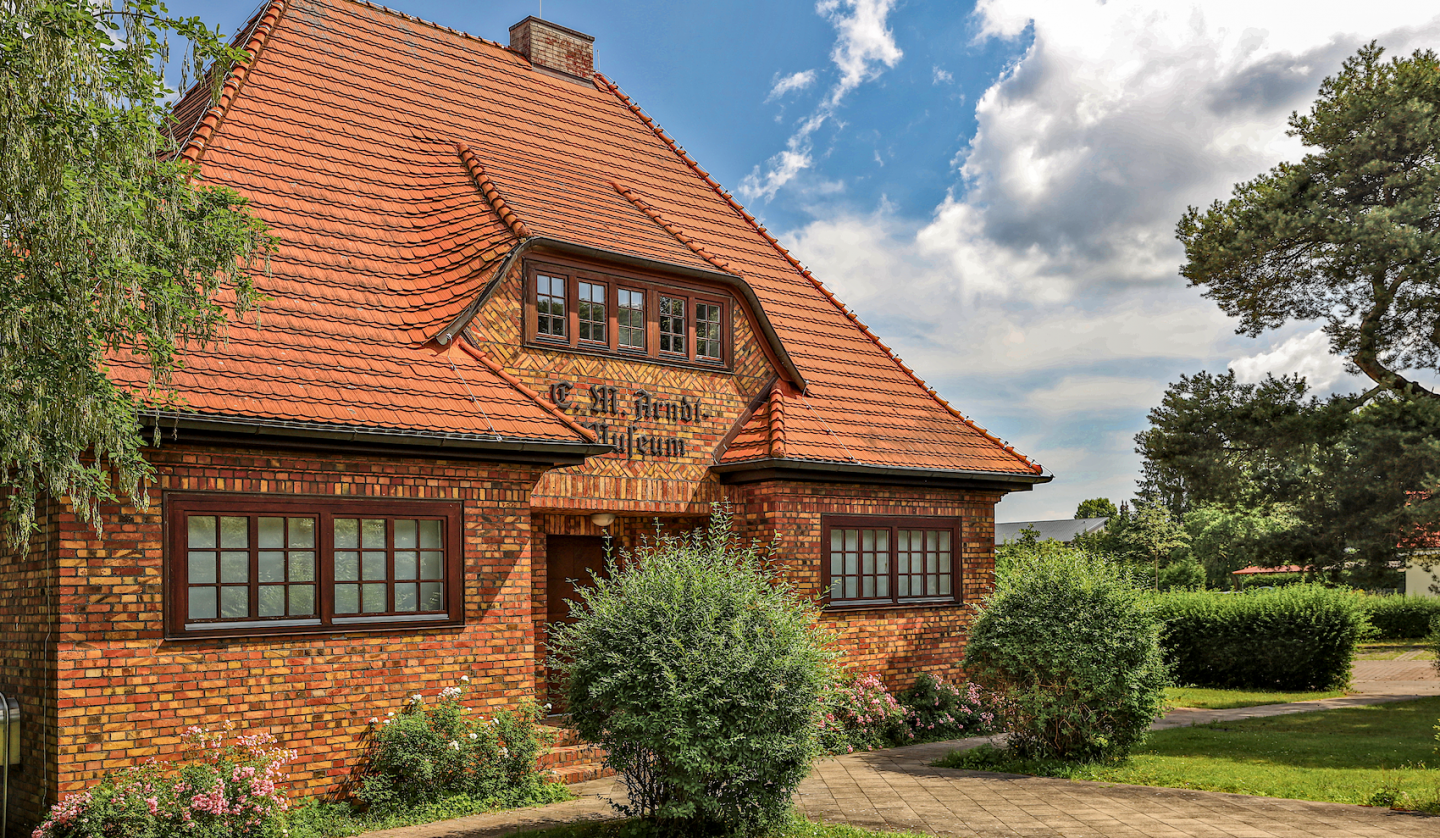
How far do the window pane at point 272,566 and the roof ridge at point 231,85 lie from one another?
14.1 feet

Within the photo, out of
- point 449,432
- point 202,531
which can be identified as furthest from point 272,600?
point 449,432

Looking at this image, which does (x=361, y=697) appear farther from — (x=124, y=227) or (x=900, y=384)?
(x=900, y=384)

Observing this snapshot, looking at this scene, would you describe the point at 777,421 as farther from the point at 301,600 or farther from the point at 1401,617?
the point at 1401,617

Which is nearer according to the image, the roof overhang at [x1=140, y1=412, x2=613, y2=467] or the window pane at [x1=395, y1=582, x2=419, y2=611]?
the roof overhang at [x1=140, y1=412, x2=613, y2=467]

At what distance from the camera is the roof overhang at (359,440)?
9.21 m

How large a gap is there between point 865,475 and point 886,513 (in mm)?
888

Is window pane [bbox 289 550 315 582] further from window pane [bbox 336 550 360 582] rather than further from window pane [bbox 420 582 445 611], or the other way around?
window pane [bbox 420 582 445 611]

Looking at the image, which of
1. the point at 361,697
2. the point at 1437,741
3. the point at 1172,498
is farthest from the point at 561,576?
the point at 1172,498

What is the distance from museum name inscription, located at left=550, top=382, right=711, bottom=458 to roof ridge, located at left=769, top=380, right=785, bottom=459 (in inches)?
39.5

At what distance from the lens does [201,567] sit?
9570 mm

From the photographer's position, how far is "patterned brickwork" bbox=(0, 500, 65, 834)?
885 cm

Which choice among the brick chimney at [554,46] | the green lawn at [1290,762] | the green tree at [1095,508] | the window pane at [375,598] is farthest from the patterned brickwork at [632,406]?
the green tree at [1095,508]

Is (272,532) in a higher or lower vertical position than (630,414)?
lower

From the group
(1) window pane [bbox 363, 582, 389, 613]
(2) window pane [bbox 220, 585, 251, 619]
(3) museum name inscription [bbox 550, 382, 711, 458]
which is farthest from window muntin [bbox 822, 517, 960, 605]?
(2) window pane [bbox 220, 585, 251, 619]
